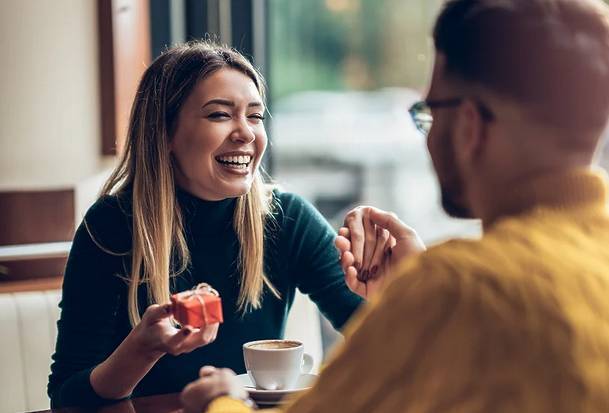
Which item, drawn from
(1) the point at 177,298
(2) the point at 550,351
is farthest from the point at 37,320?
(2) the point at 550,351

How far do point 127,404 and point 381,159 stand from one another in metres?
1.79

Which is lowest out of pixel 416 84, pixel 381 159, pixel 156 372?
pixel 156 372

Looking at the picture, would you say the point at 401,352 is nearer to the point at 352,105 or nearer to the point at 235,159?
the point at 235,159

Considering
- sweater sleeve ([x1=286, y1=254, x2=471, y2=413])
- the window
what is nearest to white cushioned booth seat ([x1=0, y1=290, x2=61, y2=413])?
the window

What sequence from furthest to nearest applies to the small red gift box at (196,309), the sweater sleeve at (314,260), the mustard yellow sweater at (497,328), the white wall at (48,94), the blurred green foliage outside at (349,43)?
the blurred green foliage outside at (349,43)
the white wall at (48,94)
the sweater sleeve at (314,260)
the small red gift box at (196,309)
the mustard yellow sweater at (497,328)

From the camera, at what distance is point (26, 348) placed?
210 cm

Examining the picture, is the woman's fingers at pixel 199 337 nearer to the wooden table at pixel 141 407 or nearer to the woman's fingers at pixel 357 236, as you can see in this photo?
the wooden table at pixel 141 407

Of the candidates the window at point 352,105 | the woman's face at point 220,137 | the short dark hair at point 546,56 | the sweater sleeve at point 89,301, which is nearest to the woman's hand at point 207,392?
the short dark hair at point 546,56

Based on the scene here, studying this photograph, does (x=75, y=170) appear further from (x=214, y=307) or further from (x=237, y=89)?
(x=214, y=307)

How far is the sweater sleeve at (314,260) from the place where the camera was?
2.07m

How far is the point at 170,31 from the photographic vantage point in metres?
3.17

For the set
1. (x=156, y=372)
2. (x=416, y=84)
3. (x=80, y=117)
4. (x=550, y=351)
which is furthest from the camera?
(x=416, y=84)

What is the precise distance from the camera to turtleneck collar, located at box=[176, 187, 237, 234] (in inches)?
79.4

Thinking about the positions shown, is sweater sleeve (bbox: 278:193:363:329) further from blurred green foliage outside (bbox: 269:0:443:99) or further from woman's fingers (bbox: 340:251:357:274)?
blurred green foliage outside (bbox: 269:0:443:99)
